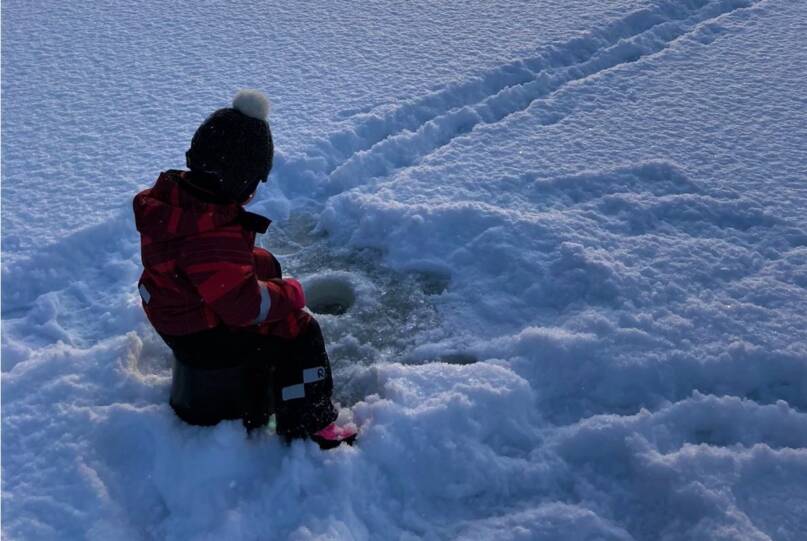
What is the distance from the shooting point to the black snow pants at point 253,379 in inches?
80.5

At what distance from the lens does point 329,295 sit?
2.89 meters

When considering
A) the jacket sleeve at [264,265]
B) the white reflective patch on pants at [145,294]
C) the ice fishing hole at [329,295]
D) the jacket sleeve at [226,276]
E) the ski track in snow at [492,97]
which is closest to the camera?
the jacket sleeve at [226,276]

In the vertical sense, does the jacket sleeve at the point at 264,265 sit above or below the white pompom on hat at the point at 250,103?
below

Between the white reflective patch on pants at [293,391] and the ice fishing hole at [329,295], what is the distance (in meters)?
0.73

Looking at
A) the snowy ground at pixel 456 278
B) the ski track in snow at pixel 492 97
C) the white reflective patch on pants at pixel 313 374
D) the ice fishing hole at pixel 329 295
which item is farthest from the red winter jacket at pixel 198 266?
the ski track in snow at pixel 492 97

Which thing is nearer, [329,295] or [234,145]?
[234,145]

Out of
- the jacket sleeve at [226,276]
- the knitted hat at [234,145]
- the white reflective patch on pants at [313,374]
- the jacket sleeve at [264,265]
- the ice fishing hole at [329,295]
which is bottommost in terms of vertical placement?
the ice fishing hole at [329,295]

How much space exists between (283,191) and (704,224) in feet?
6.36

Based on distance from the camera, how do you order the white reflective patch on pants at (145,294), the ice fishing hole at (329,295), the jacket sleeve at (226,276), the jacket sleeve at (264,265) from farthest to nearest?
the ice fishing hole at (329,295) < the jacket sleeve at (264,265) < the white reflective patch on pants at (145,294) < the jacket sleeve at (226,276)

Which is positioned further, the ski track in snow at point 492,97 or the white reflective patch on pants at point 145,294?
the ski track in snow at point 492,97

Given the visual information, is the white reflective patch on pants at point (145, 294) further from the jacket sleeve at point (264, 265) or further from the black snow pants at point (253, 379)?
the jacket sleeve at point (264, 265)

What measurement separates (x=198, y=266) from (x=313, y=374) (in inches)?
19.4

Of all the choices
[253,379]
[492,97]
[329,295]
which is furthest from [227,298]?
[492,97]

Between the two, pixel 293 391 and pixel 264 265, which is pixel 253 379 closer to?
pixel 293 391
